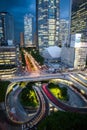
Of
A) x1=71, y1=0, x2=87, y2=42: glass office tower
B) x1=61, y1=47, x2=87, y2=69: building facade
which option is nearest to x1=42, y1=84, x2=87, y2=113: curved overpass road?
x1=61, y1=47, x2=87, y2=69: building facade

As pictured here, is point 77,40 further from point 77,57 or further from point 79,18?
point 79,18

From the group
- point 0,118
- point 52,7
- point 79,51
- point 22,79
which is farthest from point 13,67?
point 52,7

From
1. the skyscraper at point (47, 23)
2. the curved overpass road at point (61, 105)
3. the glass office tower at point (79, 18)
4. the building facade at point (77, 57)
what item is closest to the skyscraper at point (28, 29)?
the skyscraper at point (47, 23)

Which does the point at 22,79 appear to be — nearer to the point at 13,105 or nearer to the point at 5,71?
the point at 5,71

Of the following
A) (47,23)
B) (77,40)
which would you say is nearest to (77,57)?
(77,40)

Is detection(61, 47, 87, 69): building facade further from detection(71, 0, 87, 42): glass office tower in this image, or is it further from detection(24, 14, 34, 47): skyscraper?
detection(24, 14, 34, 47): skyscraper
